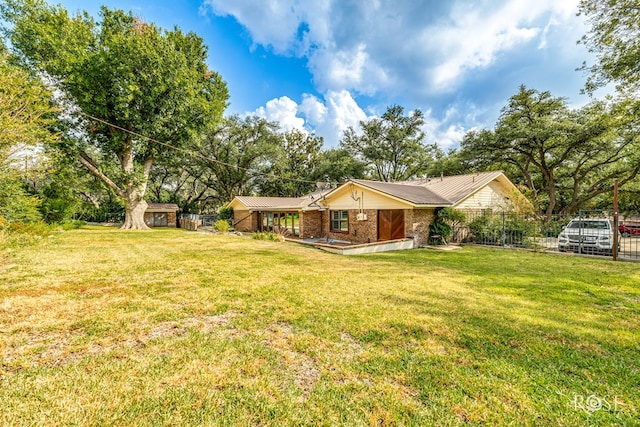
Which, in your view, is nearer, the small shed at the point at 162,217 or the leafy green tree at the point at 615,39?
the leafy green tree at the point at 615,39

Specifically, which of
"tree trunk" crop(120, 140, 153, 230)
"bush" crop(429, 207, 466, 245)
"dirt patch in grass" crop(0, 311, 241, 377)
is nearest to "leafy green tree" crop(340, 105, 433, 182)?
"bush" crop(429, 207, 466, 245)

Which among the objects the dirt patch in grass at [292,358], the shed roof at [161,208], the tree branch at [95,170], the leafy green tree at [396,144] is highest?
the leafy green tree at [396,144]

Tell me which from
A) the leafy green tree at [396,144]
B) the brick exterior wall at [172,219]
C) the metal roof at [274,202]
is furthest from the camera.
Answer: the brick exterior wall at [172,219]

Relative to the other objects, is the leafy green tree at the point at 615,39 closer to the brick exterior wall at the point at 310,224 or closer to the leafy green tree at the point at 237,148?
the brick exterior wall at the point at 310,224

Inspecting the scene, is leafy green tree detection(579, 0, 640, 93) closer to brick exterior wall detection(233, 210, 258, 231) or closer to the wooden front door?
the wooden front door

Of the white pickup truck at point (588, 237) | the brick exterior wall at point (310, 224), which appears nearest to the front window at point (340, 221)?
the brick exterior wall at point (310, 224)

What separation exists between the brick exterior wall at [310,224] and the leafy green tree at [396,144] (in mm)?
18247

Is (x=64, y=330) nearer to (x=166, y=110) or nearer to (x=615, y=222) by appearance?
(x=615, y=222)

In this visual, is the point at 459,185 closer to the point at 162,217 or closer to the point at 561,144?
the point at 561,144

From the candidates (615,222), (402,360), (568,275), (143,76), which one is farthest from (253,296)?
(143,76)

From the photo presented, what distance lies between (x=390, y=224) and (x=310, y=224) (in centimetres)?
647

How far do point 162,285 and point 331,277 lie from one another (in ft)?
12.7

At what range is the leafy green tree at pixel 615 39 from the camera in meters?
10.9

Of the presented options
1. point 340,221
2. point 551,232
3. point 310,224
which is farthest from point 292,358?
point 310,224
